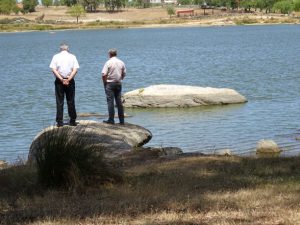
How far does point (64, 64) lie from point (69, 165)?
248 inches

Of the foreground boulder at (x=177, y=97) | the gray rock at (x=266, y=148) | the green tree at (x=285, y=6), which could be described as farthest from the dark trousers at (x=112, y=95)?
the green tree at (x=285, y=6)

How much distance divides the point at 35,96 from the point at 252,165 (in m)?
20.1

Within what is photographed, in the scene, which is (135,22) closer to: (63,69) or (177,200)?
(63,69)

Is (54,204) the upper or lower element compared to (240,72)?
upper

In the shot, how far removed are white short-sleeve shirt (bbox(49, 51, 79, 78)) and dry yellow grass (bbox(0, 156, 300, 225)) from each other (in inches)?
195

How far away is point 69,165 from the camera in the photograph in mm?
8336

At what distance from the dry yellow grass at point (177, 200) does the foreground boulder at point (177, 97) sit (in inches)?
528

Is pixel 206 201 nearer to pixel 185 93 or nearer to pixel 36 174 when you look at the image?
pixel 36 174

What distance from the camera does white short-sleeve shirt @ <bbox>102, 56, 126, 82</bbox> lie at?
50.8 ft

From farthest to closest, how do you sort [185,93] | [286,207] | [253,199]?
[185,93] < [253,199] < [286,207]

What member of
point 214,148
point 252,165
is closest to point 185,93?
point 214,148

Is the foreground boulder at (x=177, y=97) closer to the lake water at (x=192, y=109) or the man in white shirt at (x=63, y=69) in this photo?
the lake water at (x=192, y=109)

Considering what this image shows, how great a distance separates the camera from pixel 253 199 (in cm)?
745

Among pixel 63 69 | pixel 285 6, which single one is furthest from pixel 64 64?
pixel 285 6
